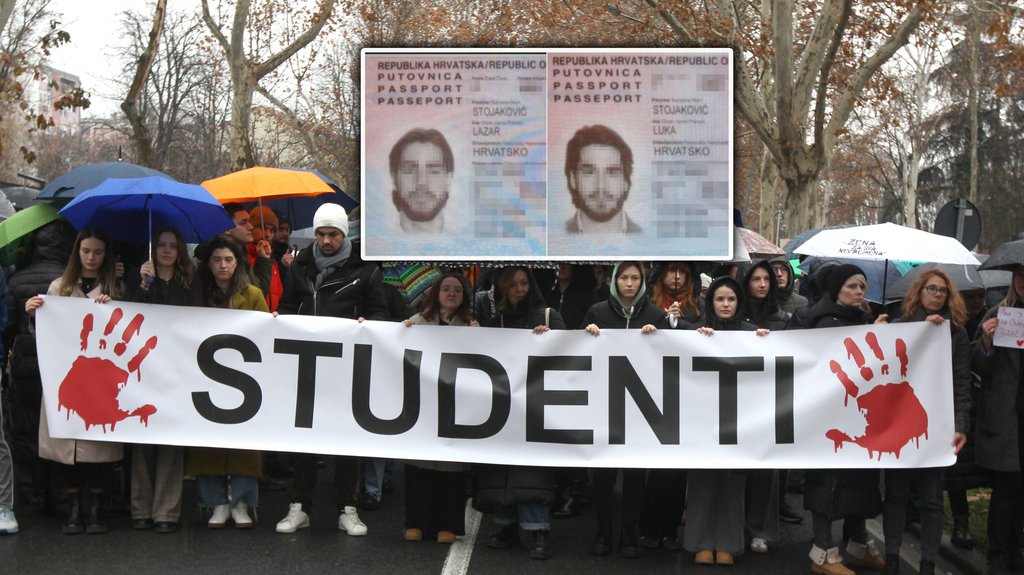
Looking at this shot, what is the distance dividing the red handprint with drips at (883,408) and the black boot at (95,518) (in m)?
4.34

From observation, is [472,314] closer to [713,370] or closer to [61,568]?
[713,370]

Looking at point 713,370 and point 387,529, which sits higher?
point 713,370

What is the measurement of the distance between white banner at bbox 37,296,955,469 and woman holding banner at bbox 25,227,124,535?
0.09 m

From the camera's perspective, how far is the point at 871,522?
29.1 ft

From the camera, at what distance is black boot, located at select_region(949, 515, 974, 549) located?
770 centimetres

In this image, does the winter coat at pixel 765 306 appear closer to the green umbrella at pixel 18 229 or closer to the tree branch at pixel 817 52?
the green umbrella at pixel 18 229

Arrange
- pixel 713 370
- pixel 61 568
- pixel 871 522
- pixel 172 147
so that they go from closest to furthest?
pixel 61 568 < pixel 713 370 < pixel 871 522 < pixel 172 147

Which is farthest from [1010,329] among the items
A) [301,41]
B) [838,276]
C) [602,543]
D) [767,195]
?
[767,195]

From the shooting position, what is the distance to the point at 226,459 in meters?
7.75

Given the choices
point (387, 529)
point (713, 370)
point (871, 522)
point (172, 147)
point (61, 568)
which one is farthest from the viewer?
point (172, 147)

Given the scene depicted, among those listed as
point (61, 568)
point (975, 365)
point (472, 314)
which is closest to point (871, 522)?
point (975, 365)

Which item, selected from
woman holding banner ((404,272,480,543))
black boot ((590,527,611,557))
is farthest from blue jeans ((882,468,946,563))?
woman holding banner ((404,272,480,543))

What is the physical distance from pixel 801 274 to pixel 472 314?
792cm

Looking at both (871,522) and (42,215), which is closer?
(42,215)
